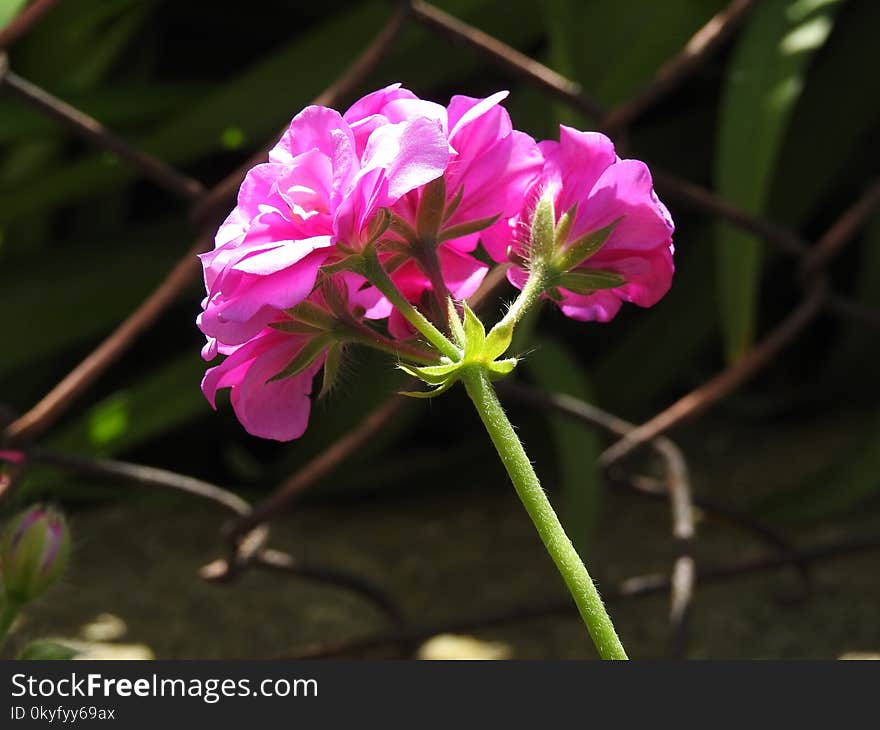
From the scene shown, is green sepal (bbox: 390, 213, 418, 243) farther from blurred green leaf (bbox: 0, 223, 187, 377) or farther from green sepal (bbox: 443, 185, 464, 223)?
blurred green leaf (bbox: 0, 223, 187, 377)

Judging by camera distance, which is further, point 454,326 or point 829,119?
point 829,119

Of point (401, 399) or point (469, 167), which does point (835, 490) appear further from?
point (469, 167)

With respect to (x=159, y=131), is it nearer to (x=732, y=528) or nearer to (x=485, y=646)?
(x=485, y=646)

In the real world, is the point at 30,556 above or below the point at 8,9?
below

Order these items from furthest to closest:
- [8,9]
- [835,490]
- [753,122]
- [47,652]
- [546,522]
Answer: [835,490] → [753,122] → [8,9] → [47,652] → [546,522]

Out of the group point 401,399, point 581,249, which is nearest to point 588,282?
point 581,249

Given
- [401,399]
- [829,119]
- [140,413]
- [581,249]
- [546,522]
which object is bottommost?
[546,522]
